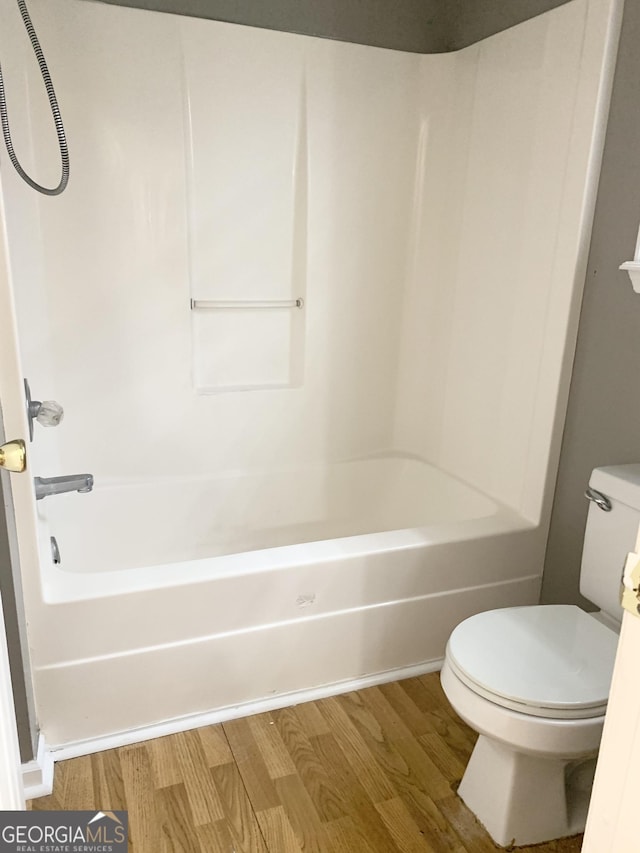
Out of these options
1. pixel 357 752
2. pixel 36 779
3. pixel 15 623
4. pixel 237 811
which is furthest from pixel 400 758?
pixel 15 623

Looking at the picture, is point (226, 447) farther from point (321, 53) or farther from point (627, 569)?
point (627, 569)

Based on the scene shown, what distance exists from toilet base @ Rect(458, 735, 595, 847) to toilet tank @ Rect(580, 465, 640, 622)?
43 cm

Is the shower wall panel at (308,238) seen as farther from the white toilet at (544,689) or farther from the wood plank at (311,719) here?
the wood plank at (311,719)

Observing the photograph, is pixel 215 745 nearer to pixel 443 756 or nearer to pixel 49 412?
pixel 443 756

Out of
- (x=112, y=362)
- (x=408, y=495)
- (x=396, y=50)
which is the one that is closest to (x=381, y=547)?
(x=408, y=495)

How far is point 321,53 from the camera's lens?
221 cm

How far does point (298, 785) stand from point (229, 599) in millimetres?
490

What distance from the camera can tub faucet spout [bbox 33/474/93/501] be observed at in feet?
5.17

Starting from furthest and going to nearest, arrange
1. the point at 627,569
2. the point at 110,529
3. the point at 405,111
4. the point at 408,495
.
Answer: the point at 408,495 < the point at 405,111 < the point at 110,529 < the point at 627,569

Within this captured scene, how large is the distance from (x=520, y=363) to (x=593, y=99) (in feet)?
2.57

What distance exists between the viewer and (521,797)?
1.44m

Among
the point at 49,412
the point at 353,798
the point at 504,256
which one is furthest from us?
the point at 504,256

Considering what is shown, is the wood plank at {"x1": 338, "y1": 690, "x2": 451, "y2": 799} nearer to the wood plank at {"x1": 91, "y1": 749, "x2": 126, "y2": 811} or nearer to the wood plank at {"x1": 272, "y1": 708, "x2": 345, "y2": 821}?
the wood plank at {"x1": 272, "y1": 708, "x2": 345, "y2": 821}

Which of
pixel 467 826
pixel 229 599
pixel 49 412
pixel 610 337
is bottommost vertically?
pixel 467 826
